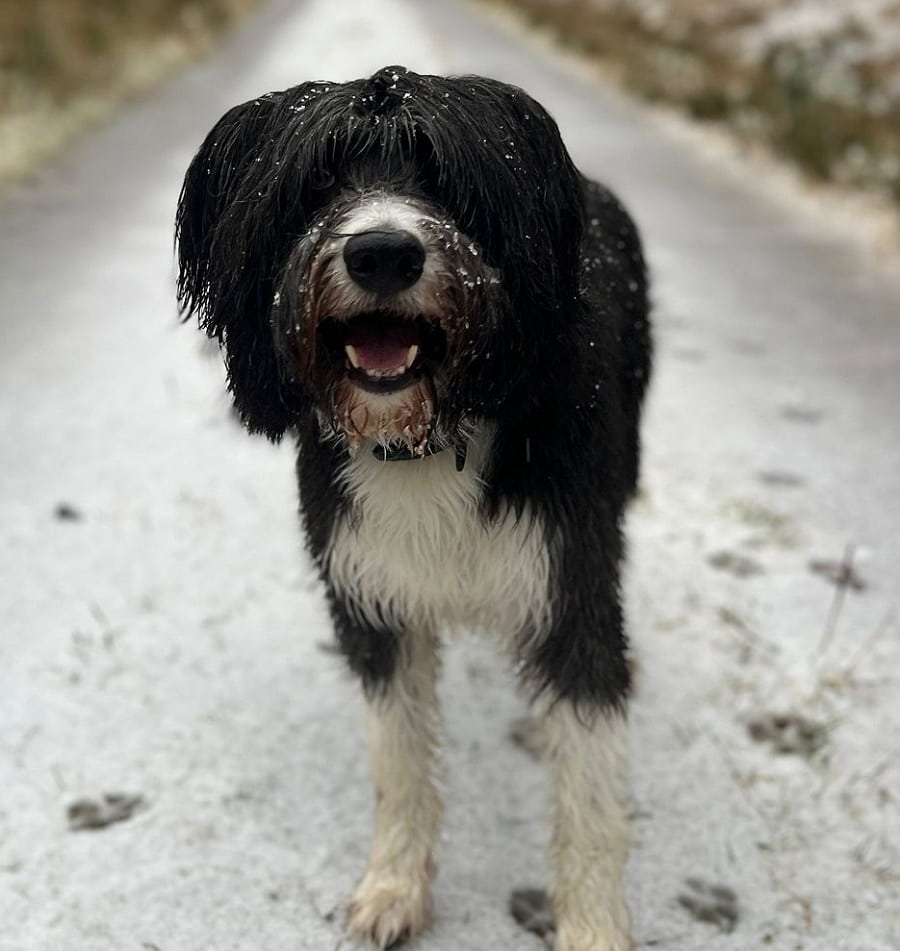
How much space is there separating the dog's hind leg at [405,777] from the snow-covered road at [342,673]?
0.11 metres

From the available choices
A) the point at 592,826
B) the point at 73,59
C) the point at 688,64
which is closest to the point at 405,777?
the point at 592,826

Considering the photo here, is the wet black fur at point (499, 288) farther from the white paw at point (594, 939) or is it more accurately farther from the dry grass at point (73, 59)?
the dry grass at point (73, 59)

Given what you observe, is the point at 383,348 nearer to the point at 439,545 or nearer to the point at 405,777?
the point at 439,545

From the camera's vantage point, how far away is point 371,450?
2.02 metres

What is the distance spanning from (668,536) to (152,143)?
8.00 meters

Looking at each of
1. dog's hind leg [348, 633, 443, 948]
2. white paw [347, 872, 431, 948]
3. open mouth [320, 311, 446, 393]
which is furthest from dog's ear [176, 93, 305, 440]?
white paw [347, 872, 431, 948]

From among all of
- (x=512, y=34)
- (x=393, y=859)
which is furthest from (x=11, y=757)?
(x=512, y=34)

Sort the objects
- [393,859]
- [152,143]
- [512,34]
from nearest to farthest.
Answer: [393,859] → [152,143] → [512,34]

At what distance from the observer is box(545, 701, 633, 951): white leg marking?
7.09ft

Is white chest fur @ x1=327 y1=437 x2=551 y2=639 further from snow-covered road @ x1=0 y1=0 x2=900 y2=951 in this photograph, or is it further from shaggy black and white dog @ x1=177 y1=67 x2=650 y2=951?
snow-covered road @ x1=0 y1=0 x2=900 y2=951

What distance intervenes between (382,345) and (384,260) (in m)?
0.18

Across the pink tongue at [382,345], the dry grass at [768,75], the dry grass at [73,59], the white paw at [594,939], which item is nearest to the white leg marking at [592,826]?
the white paw at [594,939]

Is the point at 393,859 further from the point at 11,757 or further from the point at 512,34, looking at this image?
the point at 512,34

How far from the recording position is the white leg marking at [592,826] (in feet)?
7.09
